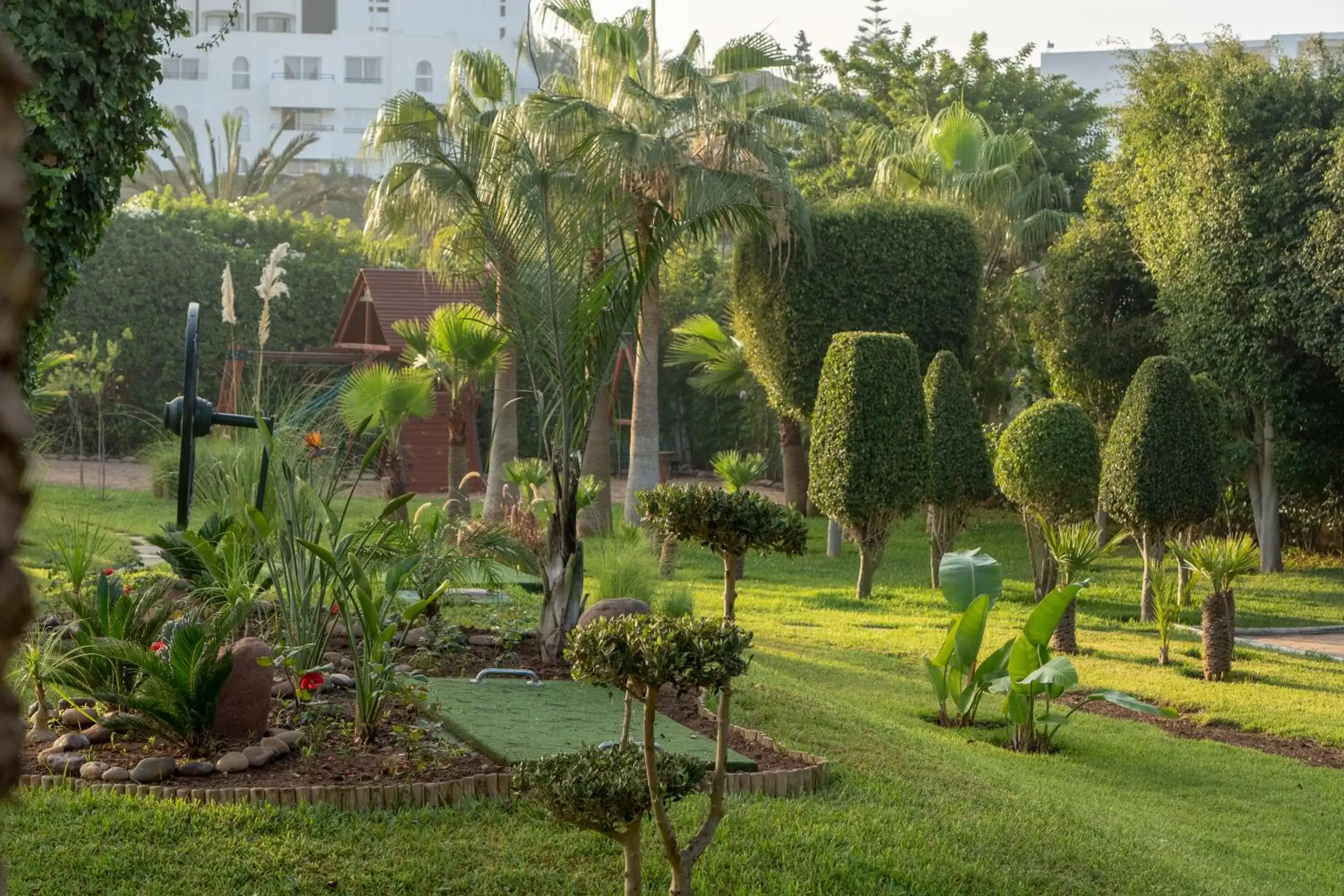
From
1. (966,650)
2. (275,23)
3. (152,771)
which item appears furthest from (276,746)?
(275,23)

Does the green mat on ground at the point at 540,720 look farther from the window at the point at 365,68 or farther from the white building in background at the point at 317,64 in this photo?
the window at the point at 365,68

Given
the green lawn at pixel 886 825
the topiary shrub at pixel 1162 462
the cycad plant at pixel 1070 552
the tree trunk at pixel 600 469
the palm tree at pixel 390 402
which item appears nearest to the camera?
the green lawn at pixel 886 825

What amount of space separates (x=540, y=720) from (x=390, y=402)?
9.91 metres

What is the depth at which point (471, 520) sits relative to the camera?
44.8 feet

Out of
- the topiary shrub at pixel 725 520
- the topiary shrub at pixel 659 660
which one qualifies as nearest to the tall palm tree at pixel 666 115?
the topiary shrub at pixel 725 520

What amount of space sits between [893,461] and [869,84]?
15.5 metres

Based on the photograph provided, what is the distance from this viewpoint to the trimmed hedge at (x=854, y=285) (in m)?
19.9

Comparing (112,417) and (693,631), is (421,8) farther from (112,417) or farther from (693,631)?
(693,631)

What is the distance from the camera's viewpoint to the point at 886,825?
18.2 feet

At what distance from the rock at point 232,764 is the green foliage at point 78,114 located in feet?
6.13

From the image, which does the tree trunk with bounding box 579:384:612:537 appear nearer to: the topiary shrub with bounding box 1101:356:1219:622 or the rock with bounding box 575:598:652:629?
the topiary shrub with bounding box 1101:356:1219:622

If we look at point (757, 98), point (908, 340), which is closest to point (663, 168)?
point (757, 98)

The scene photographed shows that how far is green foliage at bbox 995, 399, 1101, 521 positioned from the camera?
14.7 metres

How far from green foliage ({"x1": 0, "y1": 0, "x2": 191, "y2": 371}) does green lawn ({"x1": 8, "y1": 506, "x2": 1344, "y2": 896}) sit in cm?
222
